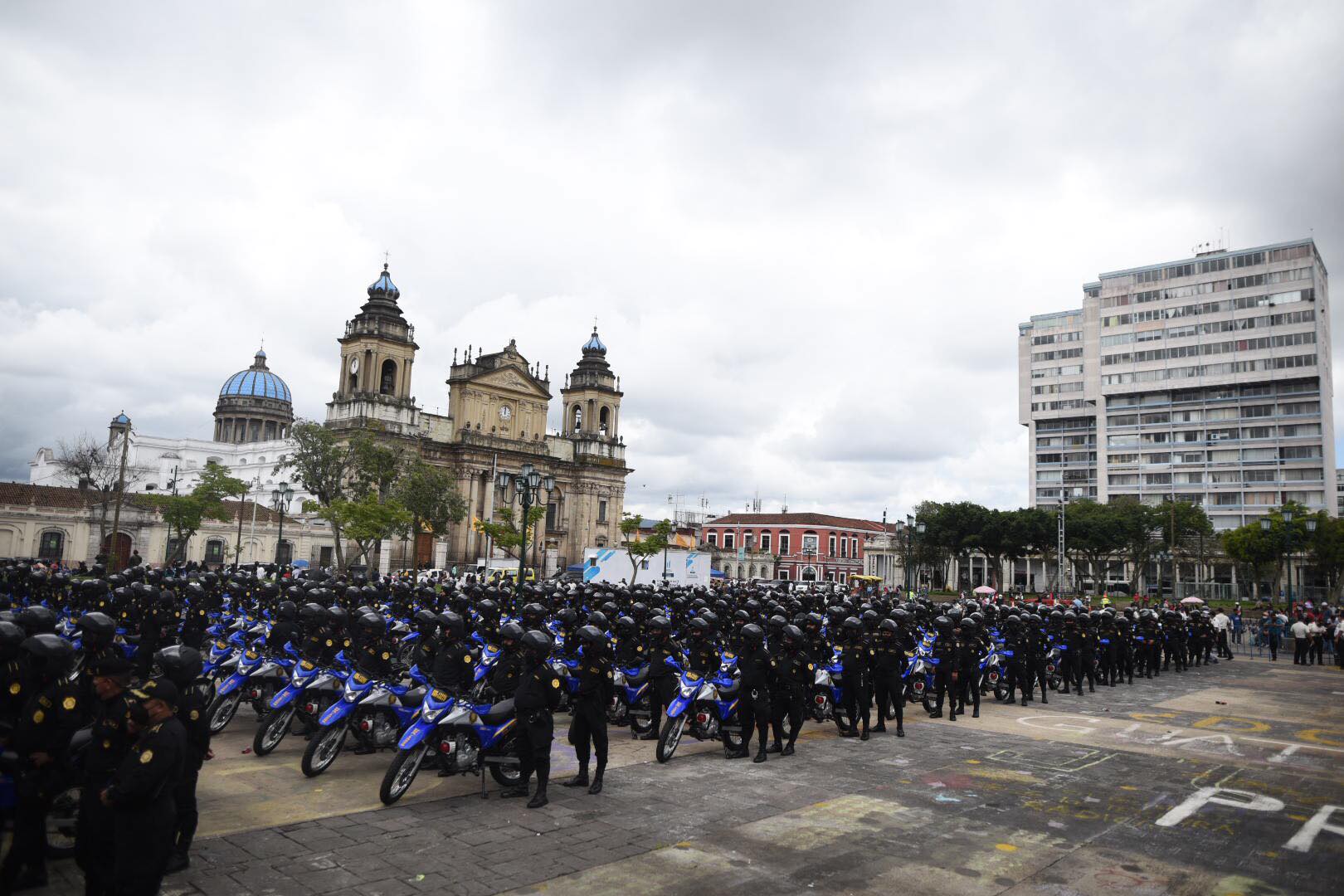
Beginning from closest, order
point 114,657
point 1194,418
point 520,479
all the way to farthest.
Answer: point 114,657
point 520,479
point 1194,418

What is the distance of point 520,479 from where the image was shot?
78.2 feet

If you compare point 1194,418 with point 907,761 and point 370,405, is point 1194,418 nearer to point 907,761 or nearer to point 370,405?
point 370,405

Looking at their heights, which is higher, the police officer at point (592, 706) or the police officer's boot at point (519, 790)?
the police officer at point (592, 706)

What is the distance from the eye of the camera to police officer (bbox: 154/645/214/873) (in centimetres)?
566

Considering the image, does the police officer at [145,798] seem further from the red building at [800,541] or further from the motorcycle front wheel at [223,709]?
the red building at [800,541]

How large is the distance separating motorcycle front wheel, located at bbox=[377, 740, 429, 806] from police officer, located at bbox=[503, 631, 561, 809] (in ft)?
3.15

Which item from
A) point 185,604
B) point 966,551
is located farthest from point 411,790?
point 966,551

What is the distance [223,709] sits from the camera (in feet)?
33.2

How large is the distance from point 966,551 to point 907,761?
58851mm

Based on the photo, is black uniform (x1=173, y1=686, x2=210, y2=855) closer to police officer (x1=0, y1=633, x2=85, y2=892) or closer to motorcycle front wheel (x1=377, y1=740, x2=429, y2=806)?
police officer (x1=0, y1=633, x2=85, y2=892)

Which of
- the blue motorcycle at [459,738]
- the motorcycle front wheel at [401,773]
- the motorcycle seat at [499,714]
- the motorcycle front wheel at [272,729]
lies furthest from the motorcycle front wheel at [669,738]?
the motorcycle front wheel at [272,729]

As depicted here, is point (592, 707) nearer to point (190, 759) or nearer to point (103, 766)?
point (190, 759)

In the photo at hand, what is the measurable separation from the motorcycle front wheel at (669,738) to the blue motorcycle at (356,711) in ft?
9.87

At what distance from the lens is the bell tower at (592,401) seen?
7662cm
